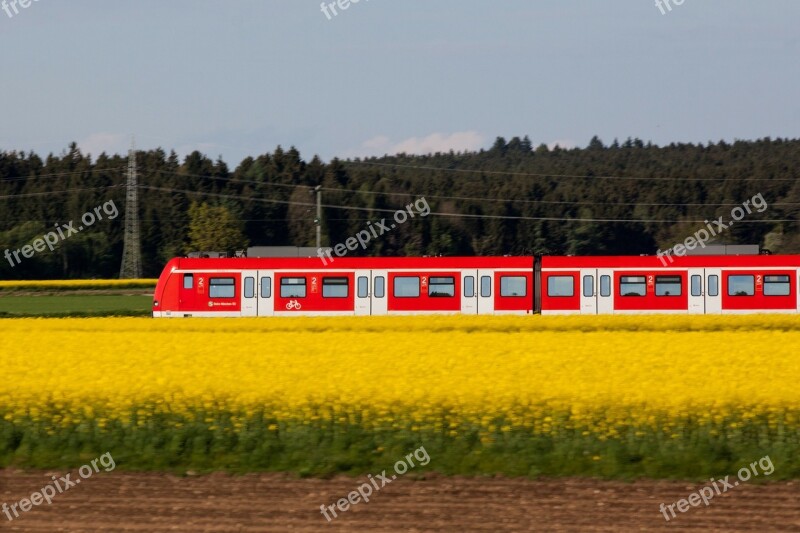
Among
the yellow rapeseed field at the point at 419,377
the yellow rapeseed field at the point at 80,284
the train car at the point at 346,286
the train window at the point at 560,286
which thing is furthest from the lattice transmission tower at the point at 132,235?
the yellow rapeseed field at the point at 419,377

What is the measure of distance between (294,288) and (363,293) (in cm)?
244

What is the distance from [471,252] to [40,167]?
182ft

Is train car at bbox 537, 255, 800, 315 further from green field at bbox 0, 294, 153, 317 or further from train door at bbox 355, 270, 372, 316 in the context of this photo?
green field at bbox 0, 294, 153, 317

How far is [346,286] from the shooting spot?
41.0m

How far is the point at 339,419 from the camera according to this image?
16203mm

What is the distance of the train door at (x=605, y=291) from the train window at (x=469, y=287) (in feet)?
14.2

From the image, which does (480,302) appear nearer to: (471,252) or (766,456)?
(766,456)

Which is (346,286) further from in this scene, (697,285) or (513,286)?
(697,285)

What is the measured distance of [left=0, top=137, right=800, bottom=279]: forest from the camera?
111062mm

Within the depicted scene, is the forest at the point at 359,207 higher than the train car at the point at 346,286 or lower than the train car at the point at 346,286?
higher

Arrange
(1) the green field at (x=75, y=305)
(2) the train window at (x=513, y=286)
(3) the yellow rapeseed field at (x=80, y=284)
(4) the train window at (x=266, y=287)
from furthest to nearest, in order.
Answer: (3) the yellow rapeseed field at (x=80, y=284) < (1) the green field at (x=75, y=305) < (4) the train window at (x=266, y=287) < (2) the train window at (x=513, y=286)

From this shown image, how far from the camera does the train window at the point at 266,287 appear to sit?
4128 centimetres

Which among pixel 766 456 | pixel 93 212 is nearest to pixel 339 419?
pixel 766 456

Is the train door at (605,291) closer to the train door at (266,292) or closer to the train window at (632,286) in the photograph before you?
the train window at (632,286)
